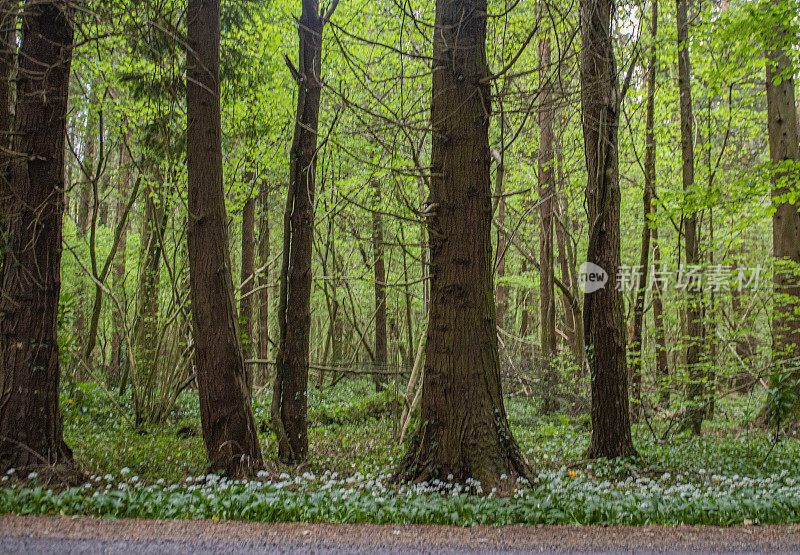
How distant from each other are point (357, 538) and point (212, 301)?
3.72 m

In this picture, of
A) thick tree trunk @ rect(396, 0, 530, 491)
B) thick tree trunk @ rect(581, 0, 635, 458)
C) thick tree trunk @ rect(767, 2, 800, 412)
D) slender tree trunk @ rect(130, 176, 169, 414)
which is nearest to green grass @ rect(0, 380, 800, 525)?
thick tree trunk @ rect(396, 0, 530, 491)

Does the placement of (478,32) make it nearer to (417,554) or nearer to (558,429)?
(417,554)

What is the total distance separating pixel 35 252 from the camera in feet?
21.7

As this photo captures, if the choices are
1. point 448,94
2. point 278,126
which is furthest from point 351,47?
point 448,94

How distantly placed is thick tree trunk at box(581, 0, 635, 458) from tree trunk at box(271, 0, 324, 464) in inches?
151

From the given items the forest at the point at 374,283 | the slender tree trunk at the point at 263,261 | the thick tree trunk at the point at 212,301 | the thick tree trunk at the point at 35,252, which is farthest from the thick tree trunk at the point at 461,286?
the slender tree trunk at the point at 263,261

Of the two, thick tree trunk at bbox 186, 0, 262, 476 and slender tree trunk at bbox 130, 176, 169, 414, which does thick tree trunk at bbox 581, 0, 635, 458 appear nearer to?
thick tree trunk at bbox 186, 0, 262, 476

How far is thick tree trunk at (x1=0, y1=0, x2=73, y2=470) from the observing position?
6438 millimetres

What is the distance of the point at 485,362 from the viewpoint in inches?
231

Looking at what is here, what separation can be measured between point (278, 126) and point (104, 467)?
8609 mm

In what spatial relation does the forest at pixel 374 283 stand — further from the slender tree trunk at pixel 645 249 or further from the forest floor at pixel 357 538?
the forest floor at pixel 357 538

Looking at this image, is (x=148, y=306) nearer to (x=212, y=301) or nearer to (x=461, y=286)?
(x=212, y=301)

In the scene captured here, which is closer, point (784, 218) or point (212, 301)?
point (212, 301)

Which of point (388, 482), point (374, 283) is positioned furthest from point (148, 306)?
point (388, 482)
